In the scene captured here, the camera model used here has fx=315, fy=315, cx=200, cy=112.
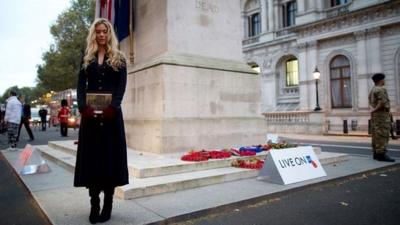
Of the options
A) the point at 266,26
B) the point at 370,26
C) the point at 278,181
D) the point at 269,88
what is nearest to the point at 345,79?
the point at 370,26

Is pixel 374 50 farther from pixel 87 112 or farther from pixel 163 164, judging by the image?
pixel 87 112

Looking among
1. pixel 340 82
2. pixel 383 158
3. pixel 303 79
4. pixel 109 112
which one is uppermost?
pixel 303 79

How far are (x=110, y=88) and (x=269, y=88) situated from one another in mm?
30265

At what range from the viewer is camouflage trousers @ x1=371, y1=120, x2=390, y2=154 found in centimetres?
803

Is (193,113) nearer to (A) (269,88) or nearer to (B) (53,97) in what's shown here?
(A) (269,88)

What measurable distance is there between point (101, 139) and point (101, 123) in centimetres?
19

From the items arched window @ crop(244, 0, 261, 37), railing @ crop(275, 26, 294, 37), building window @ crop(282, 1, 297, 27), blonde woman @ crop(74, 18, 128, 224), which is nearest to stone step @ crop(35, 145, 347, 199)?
blonde woman @ crop(74, 18, 128, 224)

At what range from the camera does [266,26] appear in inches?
1309

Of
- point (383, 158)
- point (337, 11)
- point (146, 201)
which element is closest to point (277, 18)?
point (337, 11)

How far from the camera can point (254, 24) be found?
36031 mm

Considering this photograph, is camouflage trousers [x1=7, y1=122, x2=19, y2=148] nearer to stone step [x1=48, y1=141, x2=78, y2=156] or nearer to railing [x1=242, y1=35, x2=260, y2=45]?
stone step [x1=48, y1=141, x2=78, y2=156]

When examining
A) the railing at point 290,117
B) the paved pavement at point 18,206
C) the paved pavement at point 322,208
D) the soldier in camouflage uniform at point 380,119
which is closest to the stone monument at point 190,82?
the paved pavement at point 18,206

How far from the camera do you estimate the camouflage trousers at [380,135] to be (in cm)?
803

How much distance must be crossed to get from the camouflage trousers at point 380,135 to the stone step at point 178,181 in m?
3.91
